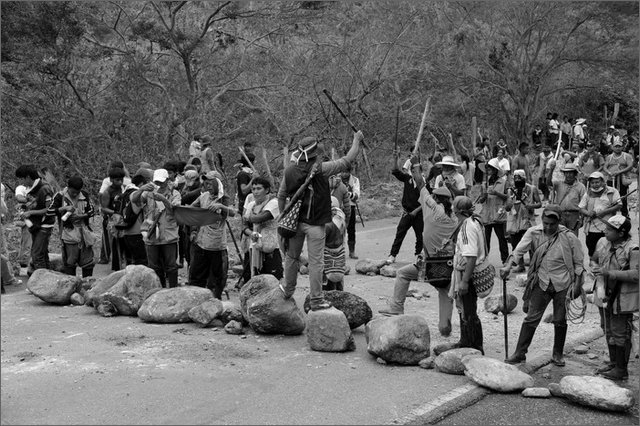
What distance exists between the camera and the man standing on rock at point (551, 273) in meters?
7.46

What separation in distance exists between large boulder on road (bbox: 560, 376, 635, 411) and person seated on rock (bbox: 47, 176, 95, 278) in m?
6.78

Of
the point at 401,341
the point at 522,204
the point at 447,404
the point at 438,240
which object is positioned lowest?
the point at 447,404

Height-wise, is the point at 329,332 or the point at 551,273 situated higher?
the point at 551,273

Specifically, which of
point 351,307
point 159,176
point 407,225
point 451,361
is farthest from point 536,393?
point 407,225

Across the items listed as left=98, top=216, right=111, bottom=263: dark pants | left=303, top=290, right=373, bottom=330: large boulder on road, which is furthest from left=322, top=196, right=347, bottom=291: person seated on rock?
left=98, top=216, right=111, bottom=263: dark pants

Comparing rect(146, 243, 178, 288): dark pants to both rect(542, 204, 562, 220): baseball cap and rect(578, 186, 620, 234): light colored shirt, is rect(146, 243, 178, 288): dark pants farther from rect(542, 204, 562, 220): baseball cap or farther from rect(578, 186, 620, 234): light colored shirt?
rect(578, 186, 620, 234): light colored shirt

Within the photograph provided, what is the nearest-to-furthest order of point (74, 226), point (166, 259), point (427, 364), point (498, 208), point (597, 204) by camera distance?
point (427, 364), point (166, 259), point (74, 226), point (597, 204), point (498, 208)

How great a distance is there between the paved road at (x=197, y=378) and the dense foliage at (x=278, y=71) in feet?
36.8

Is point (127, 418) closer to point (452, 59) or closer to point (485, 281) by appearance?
point (485, 281)

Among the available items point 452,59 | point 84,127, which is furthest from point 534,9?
point 84,127

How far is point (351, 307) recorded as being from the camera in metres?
8.58

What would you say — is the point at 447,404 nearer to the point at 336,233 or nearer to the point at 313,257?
the point at 313,257

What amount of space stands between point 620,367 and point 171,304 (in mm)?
4725

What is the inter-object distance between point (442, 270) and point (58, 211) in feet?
17.8
